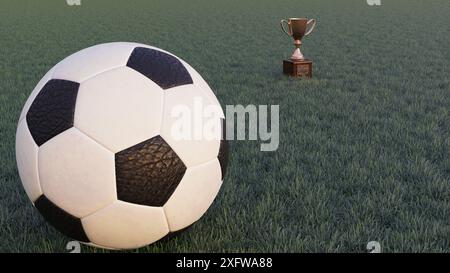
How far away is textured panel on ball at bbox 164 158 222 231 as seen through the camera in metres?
2.36

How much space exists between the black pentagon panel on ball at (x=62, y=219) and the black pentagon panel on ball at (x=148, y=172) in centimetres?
29

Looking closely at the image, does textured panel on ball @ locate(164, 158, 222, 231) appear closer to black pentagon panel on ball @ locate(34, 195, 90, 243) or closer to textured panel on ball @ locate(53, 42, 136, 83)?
black pentagon panel on ball @ locate(34, 195, 90, 243)

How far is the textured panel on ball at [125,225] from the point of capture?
227cm

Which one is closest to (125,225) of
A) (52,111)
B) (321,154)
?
(52,111)

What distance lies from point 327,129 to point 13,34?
1057 cm

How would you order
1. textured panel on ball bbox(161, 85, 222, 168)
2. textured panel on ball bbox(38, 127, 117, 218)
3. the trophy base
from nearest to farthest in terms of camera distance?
textured panel on ball bbox(38, 127, 117, 218) → textured panel on ball bbox(161, 85, 222, 168) → the trophy base

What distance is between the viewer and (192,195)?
2410 mm

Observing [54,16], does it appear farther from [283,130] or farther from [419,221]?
[419,221]

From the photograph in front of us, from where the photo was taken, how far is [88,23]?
52.2ft

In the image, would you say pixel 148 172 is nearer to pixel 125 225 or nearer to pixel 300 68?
pixel 125 225

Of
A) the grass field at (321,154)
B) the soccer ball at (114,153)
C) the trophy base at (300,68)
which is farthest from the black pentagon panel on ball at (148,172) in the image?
the trophy base at (300,68)

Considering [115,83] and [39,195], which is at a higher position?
[115,83]

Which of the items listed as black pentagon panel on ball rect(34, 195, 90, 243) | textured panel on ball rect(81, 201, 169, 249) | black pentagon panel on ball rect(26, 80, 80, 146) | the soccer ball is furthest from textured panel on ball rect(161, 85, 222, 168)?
black pentagon panel on ball rect(34, 195, 90, 243)
